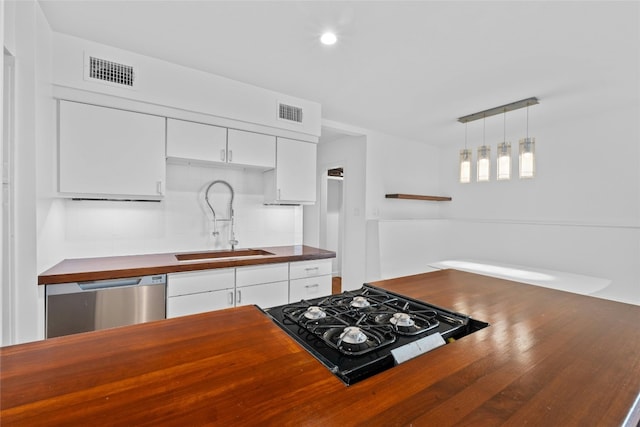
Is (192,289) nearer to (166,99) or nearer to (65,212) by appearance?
(65,212)

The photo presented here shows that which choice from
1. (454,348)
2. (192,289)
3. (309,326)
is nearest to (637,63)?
(454,348)

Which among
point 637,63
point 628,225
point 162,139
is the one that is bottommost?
point 628,225

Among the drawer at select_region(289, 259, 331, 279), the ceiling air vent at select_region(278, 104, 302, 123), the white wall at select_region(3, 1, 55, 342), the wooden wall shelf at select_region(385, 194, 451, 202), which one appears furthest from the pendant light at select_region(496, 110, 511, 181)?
the white wall at select_region(3, 1, 55, 342)

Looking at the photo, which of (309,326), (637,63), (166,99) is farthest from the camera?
(166,99)

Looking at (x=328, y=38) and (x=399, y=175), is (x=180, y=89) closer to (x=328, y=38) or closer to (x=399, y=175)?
(x=328, y=38)

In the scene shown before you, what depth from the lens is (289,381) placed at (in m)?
0.65

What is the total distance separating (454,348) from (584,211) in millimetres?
3430

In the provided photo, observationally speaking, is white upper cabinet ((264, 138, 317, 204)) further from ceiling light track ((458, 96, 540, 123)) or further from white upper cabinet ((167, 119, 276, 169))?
ceiling light track ((458, 96, 540, 123))

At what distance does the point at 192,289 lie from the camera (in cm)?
210

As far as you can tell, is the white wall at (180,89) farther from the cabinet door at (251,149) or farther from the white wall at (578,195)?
the white wall at (578,195)

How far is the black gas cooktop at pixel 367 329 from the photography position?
76 centimetres

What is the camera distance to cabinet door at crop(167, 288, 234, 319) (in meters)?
2.04

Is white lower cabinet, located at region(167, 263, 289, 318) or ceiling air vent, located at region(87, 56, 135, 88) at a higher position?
ceiling air vent, located at region(87, 56, 135, 88)

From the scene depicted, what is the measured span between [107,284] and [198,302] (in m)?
0.59
